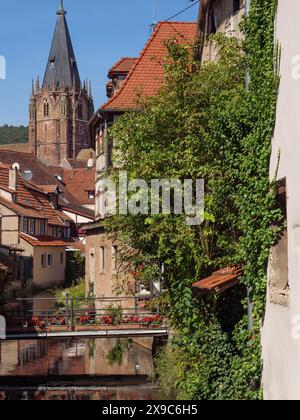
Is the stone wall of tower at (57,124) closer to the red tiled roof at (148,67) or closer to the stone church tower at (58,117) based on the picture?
the stone church tower at (58,117)

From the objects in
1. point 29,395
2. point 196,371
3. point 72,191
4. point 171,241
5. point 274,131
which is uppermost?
point 72,191

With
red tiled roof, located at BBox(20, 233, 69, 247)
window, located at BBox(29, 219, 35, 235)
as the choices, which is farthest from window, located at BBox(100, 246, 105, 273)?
window, located at BBox(29, 219, 35, 235)

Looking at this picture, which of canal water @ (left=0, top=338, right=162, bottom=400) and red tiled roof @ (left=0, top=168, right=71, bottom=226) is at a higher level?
red tiled roof @ (left=0, top=168, right=71, bottom=226)

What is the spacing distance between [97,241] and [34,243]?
1547 centimetres

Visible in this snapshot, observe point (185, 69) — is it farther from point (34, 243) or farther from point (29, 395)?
point (34, 243)

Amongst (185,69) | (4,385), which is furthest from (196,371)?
(4,385)

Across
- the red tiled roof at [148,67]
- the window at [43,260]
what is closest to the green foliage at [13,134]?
the window at [43,260]

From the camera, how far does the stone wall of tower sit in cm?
13350

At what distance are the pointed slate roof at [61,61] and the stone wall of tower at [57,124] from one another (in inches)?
132

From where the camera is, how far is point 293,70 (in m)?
8.22

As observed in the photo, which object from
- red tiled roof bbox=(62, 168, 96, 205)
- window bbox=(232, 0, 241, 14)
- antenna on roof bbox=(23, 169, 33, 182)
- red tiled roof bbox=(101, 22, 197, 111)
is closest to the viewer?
window bbox=(232, 0, 241, 14)

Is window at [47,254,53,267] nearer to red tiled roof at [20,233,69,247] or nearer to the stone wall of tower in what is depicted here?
red tiled roof at [20,233,69,247]

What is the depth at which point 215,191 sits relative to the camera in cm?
1092

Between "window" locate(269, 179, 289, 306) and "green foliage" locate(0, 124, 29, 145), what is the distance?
604 ft
